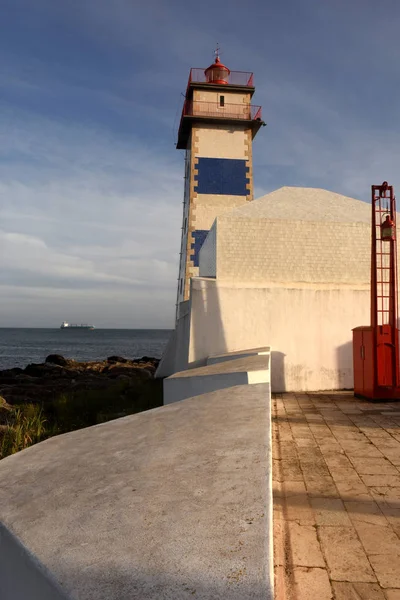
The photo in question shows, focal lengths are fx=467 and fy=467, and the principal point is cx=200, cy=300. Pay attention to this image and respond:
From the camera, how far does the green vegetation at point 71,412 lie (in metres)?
8.52

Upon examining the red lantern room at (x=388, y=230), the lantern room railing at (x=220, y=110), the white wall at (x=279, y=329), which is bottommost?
the white wall at (x=279, y=329)

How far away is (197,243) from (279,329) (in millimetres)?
7500

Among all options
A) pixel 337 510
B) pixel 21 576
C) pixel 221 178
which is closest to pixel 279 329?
pixel 337 510

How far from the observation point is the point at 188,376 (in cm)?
772

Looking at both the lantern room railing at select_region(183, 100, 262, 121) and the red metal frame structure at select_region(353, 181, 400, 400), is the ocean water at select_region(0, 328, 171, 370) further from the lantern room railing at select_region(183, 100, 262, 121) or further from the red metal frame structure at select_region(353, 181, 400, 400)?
the red metal frame structure at select_region(353, 181, 400, 400)

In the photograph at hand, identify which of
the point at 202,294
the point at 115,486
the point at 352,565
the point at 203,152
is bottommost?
the point at 352,565

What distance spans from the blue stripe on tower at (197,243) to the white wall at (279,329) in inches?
244

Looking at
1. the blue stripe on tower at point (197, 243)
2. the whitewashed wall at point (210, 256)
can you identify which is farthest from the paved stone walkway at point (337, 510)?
the blue stripe on tower at point (197, 243)

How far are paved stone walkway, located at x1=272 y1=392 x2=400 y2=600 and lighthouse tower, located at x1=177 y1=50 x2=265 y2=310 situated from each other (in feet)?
38.9

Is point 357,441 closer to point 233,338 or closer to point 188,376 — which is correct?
point 188,376

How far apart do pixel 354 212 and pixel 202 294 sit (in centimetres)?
473

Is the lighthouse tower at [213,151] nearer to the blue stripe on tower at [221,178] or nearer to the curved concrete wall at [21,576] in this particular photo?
the blue stripe on tower at [221,178]

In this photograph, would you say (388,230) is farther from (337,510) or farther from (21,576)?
(21,576)

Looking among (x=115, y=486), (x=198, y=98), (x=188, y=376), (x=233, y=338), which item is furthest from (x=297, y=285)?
(x=198, y=98)
